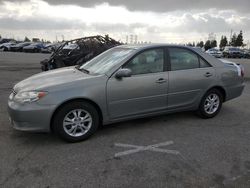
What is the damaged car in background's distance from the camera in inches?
426

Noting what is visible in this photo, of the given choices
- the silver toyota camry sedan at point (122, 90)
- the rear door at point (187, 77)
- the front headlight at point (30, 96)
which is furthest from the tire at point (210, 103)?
the front headlight at point (30, 96)

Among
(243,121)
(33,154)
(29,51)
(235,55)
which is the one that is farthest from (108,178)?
(235,55)

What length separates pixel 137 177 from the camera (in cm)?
323

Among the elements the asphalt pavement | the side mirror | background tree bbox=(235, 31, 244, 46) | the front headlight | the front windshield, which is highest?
background tree bbox=(235, 31, 244, 46)

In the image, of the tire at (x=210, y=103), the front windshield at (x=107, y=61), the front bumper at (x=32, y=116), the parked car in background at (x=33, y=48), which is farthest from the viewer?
the parked car in background at (x=33, y=48)

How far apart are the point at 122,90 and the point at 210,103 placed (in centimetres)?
213

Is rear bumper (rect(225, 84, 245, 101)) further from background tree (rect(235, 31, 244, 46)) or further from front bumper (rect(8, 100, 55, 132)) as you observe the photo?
background tree (rect(235, 31, 244, 46))

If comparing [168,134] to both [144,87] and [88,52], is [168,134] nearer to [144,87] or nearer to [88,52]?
[144,87]

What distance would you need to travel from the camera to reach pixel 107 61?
4910mm

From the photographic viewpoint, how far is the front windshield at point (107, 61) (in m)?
4.61

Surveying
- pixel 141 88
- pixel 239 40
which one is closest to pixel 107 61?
pixel 141 88

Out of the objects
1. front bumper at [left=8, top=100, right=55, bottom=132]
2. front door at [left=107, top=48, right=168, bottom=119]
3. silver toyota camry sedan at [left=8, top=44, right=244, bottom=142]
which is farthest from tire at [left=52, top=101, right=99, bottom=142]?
front door at [left=107, top=48, right=168, bottom=119]

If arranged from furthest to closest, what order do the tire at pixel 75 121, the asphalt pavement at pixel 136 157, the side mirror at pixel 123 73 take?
the side mirror at pixel 123 73, the tire at pixel 75 121, the asphalt pavement at pixel 136 157

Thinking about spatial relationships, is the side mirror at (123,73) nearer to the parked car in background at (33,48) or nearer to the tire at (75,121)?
the tire at (75,121)
